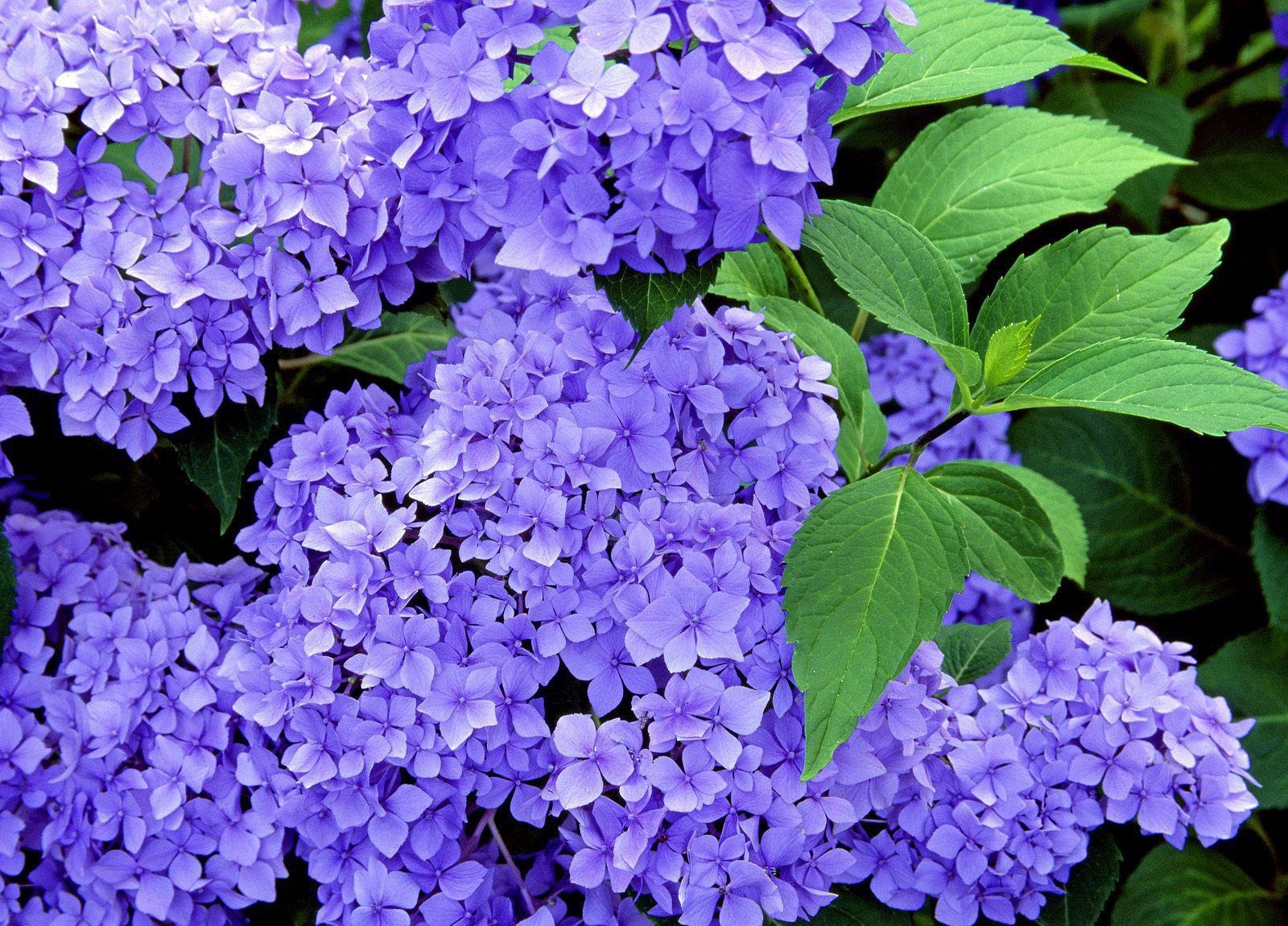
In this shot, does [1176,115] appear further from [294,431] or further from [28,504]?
[28,504]

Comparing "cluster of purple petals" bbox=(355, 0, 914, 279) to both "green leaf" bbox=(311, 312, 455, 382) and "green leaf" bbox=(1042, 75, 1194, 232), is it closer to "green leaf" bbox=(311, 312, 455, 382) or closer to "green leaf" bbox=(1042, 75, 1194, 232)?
"green leaf" bbox=(311, 312, 455, 382)

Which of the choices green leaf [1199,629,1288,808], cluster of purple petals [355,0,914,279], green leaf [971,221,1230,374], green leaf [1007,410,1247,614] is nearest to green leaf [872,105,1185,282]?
green leaf [971,221,1230,374]

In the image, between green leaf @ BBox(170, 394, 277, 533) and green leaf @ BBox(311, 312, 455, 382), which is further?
green leaf @ BBox(311, 312, 455, 382)

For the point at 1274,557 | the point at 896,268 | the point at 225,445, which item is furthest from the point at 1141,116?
the point at 225,445

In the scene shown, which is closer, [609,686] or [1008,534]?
[609,686]

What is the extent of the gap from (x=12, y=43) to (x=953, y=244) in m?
0.75

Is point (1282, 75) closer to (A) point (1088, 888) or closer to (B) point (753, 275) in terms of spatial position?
(B) point (753, 275)

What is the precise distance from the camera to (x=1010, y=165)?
100cm

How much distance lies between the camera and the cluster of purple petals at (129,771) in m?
0.82

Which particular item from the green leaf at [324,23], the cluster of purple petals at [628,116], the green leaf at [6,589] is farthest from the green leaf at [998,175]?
the green leaf at [324,23]

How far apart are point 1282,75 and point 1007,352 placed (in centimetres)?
100

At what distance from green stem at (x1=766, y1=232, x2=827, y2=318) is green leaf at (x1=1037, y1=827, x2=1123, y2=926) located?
1.61 feet

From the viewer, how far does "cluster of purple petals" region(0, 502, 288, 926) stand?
82 cm

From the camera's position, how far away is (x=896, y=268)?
→ 837mm
